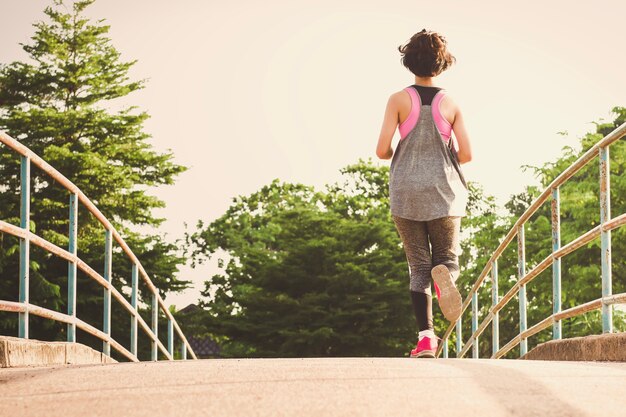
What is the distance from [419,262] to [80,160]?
23.2 metres

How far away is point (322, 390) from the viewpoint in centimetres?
354

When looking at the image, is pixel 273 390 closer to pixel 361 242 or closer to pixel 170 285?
pixel 170 285

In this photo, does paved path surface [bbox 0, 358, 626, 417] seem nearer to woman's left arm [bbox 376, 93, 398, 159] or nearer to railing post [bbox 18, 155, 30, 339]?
railing post [bbox 18, 155, 30, 339]

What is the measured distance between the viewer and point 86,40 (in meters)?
32.2

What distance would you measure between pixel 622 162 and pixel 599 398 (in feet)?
86.0

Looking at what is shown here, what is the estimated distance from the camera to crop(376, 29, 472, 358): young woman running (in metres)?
5.76

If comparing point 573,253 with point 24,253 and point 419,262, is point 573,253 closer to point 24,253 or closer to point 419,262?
point 419,262

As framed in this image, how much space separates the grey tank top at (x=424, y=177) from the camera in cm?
575

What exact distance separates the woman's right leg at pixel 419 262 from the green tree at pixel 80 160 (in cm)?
1791

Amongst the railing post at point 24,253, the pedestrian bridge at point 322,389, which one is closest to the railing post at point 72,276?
the railing post at point 24,253

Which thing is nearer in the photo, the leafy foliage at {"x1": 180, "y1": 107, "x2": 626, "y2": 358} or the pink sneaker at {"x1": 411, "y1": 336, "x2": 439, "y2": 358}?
the pink sneaker at {"x1": 411, "y1": 336, "x2": 439, "y2": 358}

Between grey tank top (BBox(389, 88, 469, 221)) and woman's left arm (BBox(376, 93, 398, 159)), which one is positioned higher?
woman's left arm (BBox(376, 93, 398, 159))

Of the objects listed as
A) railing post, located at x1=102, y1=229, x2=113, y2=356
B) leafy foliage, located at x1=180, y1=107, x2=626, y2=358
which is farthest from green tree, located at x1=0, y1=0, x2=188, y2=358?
railing post, located at x1=102, y1=229, x2=113, y2=356

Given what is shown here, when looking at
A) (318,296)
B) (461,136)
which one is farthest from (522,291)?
(318,296)
